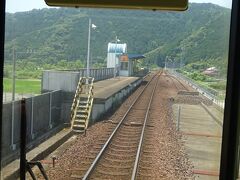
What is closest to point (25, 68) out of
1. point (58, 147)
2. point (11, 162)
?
point (11, 162)

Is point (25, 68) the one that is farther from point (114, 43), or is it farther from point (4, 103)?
point (114, 43)

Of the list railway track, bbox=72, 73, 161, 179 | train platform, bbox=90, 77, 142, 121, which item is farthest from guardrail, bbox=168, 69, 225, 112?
train platform, bbox=90, 77, 142, 121

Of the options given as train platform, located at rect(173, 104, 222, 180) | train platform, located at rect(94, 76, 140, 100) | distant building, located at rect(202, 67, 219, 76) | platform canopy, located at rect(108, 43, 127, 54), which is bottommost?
train platform, located at rect(173, 104, 222, 180)

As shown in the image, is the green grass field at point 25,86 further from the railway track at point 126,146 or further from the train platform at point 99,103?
the railway track at point 126,146

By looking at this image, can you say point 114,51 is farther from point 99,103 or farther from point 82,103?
point 99,103

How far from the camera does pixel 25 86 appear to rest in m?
2.09

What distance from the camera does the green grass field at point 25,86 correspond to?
1768mm

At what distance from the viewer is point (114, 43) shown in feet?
7.41

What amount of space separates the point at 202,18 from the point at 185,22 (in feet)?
0.34

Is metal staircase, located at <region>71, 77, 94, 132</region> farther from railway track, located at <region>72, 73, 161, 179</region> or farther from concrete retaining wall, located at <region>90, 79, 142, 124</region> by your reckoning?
railway track, located at <region>72, 73, 161, 179</region>

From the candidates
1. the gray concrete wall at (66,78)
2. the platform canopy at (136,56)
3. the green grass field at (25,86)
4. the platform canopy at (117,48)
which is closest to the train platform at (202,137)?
the platform canopy at (136,56)

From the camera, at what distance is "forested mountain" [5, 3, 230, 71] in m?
1.82

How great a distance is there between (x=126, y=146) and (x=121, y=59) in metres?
2.79

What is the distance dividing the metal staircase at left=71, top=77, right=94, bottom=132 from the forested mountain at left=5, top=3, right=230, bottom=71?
243 mm
